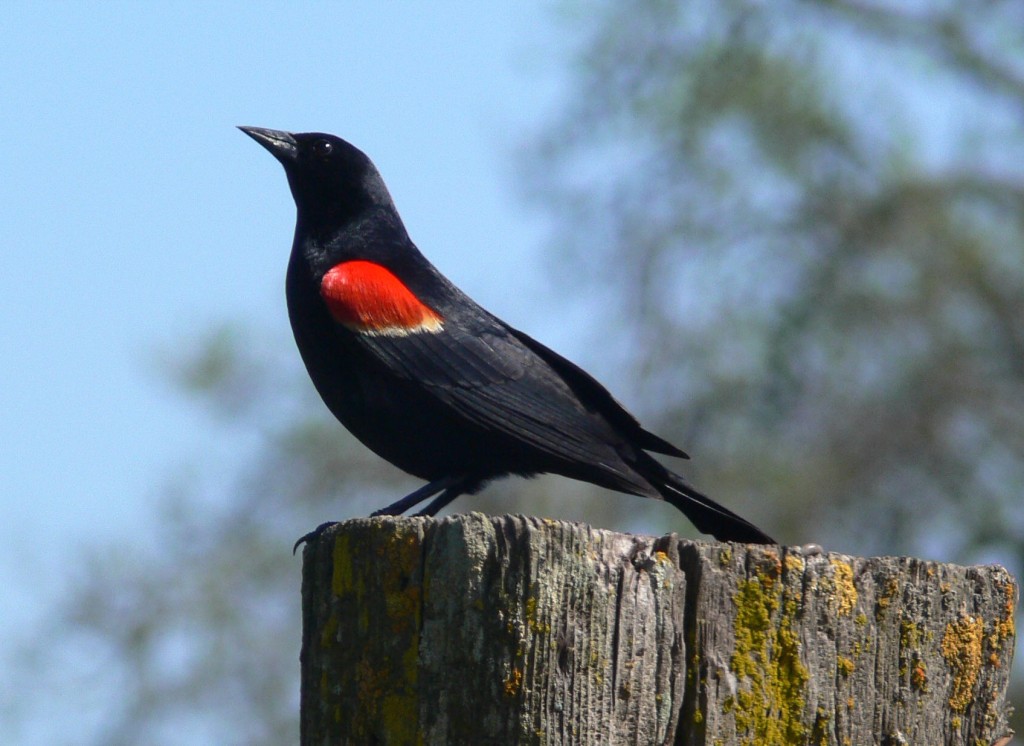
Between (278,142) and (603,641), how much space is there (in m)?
3.42

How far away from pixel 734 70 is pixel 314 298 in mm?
9954

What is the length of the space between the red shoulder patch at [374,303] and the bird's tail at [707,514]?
95 cm

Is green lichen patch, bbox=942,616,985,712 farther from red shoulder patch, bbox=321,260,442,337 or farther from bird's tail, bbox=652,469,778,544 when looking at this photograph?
red shoulder patch, bbox=321,260,442,337

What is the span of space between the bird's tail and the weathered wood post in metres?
1.21

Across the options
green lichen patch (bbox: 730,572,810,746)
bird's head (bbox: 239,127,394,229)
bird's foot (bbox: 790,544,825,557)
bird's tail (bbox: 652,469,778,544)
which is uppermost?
bird's head (bbox: 239,127,394,229)

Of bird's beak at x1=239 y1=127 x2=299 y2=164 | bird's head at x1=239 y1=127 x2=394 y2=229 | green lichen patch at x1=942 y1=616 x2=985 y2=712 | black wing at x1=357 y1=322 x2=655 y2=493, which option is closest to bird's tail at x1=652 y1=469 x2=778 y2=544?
black wing at x1=357 y1=322 x2=655 y2=493

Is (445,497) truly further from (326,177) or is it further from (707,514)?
(326,177)

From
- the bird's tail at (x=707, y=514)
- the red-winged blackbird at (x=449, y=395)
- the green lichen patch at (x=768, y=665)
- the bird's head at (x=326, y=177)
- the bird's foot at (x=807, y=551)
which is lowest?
the green lichen patch at (x=768, y=665)

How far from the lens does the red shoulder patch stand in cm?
439

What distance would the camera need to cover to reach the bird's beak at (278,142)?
529 cm

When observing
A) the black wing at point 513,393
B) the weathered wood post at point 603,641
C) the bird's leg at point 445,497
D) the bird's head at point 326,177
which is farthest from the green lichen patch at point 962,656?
the bird's head at point 326,177

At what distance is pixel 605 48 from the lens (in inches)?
531

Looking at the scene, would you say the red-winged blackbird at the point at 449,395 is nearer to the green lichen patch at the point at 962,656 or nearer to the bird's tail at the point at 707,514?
the bird's tail at the point at 707,514

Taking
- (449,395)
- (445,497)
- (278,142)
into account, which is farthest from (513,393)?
(278,142)
